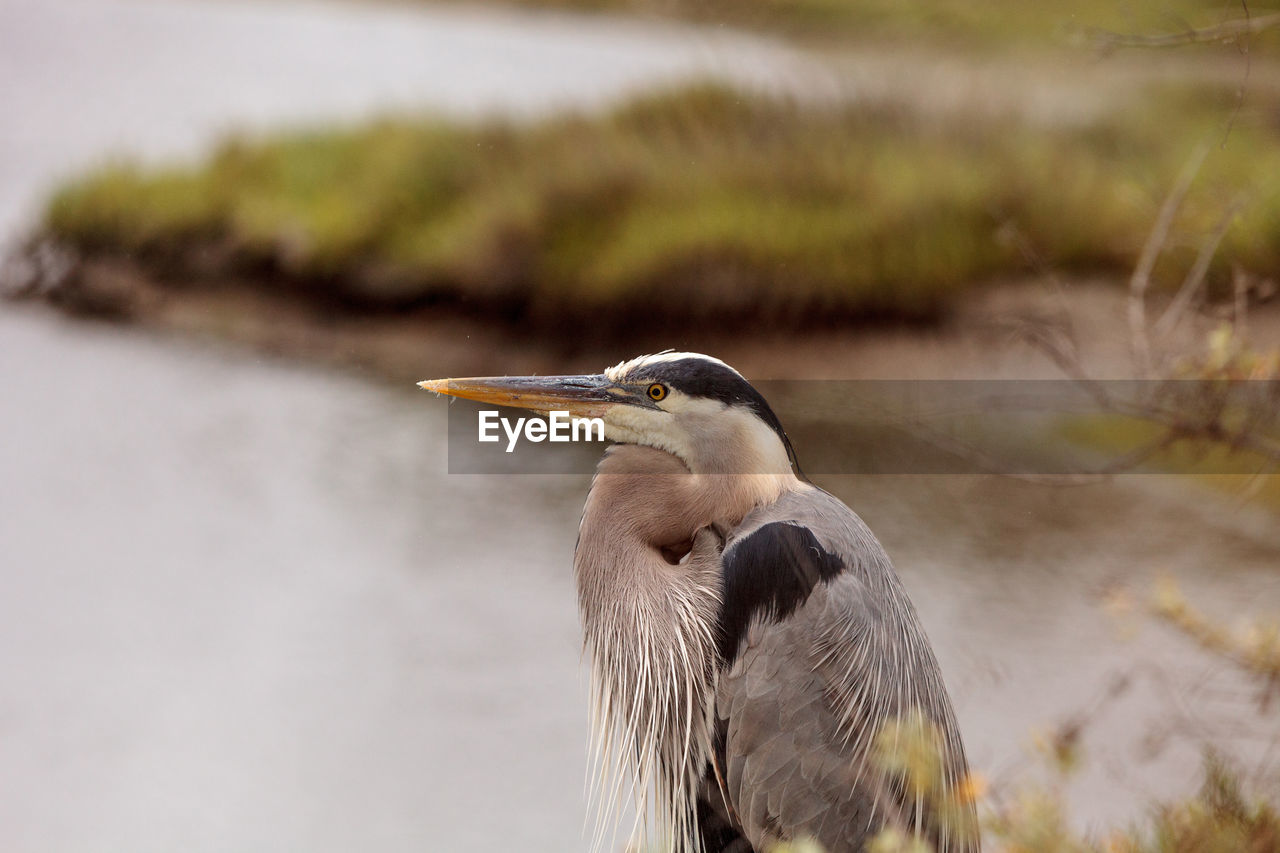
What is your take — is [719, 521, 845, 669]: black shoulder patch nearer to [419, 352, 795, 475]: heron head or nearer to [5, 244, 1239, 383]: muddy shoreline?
[419, 352, 795, 475]: heron head

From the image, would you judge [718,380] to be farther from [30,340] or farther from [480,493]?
[30,340]

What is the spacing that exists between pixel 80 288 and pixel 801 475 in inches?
285

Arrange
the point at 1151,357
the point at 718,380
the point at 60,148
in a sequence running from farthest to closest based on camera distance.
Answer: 1. the point at 60,148
2. the point at 718,380
3. the point at 1151,357

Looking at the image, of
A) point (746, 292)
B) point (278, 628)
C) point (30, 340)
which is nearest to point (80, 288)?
point (30, 340)

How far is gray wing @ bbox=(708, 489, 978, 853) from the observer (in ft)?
4.58

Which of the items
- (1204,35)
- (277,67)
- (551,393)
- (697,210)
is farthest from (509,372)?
(277,67)

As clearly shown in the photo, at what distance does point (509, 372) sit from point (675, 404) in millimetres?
3640

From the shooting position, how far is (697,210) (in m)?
5.13

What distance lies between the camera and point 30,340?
7.51 m

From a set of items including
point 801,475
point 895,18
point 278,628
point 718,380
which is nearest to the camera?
point 718,380

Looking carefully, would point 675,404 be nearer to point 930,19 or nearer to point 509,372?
point 509,372

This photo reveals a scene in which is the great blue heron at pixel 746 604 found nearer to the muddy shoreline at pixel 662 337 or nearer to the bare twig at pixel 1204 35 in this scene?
the bare twig at pixel 1204 35

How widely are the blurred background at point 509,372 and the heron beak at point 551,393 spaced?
0.77 m

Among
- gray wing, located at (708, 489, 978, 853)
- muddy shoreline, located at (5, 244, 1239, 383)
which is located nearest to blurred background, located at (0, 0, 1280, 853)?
muddy shoreline, located at (5, 244, 1239, 383)
